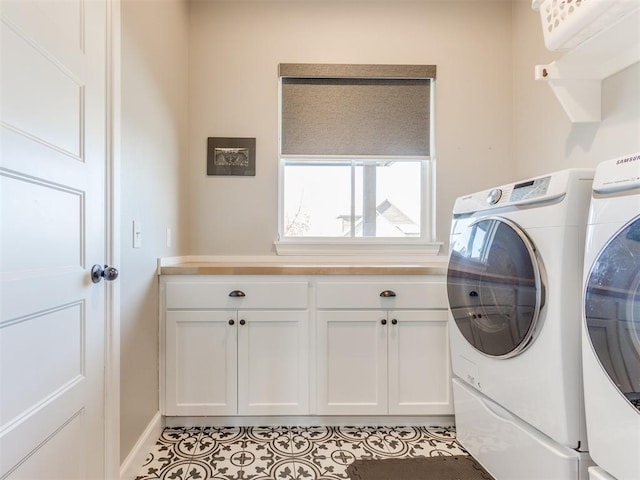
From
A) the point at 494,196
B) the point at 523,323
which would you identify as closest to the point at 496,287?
the point at 523,323

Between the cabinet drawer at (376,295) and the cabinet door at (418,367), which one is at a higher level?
the cabinet drawer at (376,295)

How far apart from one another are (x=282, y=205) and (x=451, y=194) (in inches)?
46.9

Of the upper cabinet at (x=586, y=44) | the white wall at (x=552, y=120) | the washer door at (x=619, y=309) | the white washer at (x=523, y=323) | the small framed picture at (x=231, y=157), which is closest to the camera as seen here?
the washer door at (x=619, y=309)

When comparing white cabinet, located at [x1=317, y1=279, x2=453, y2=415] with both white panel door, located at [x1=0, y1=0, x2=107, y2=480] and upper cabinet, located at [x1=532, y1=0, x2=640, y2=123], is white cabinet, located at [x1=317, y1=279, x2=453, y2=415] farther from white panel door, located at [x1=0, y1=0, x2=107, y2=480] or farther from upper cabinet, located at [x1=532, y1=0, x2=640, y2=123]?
upper cabinet, located at [x1=532, y1=0, x2=640, y2=123]

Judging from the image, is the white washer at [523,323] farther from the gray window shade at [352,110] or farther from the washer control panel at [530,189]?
the gray window shade at [352,110]

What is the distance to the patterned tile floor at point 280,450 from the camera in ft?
4.72

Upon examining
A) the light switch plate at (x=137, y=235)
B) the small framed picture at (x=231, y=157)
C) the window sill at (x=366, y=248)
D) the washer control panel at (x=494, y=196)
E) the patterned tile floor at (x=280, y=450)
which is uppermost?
the small framed picture at (x=231, y=157)

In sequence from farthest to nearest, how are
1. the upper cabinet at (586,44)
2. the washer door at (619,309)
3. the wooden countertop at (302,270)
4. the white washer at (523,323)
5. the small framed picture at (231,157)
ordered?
the small framed picture at (231,157) < the wooden countertop at (302,270) < the upper cabinet at (586,44) < the white washer at (523,323) < the washer door at (619,309)

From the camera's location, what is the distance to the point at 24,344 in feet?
2.80

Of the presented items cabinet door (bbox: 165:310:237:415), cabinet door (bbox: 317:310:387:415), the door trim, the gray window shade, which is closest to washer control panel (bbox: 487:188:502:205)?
cabinet door (bbox: 317:310:387:415)

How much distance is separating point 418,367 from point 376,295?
447 millimetres

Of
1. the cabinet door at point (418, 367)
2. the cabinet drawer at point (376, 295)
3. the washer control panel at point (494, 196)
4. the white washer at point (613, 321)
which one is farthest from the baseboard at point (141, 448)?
the washer control panel at point (494, 196)

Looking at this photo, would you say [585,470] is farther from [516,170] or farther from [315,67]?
[315,67]

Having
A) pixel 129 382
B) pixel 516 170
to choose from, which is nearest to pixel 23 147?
pixel 129 382
